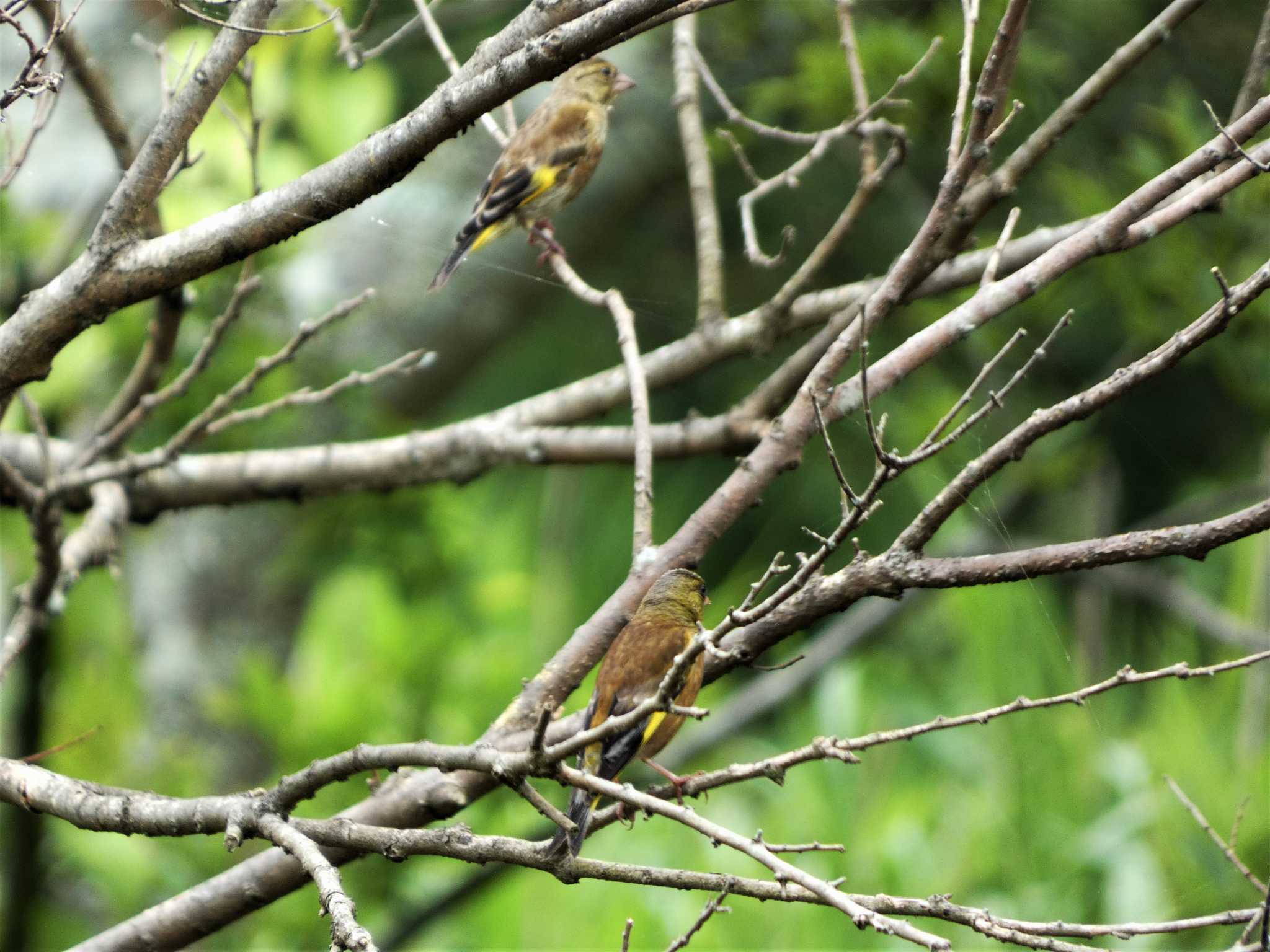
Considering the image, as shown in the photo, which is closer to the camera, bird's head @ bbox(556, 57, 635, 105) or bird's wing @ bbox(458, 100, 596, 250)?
bird's wing @ bbox(458, 100, 596, 250)

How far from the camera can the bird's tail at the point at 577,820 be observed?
4.69 ft

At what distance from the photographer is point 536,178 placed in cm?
345

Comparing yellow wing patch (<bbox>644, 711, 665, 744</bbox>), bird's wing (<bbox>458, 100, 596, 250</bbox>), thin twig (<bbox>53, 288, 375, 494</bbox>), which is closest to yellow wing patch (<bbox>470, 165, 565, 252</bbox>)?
bird's wing (<bbox>458, 100, 596, 250</bbox>)

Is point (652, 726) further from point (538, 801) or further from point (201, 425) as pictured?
point (201, 425)

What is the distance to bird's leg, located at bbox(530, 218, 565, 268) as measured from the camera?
319cm

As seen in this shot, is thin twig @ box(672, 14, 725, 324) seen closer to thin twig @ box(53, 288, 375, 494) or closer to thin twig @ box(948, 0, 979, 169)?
thin twig @ box(53, 288, 375, 494)

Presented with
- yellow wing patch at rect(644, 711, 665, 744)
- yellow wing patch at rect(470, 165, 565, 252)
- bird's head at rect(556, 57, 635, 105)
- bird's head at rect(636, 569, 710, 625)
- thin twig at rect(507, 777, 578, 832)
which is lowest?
thin twig at rect(507, 777, 578, 832)

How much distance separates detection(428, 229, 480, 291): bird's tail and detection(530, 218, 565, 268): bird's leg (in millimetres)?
172

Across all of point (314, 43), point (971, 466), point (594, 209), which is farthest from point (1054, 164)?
point (971, 466)

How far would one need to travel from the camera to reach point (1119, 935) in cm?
131

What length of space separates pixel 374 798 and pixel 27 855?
4.99 feet

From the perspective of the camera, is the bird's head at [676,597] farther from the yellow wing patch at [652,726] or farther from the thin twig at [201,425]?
the thin twig at [201,425]

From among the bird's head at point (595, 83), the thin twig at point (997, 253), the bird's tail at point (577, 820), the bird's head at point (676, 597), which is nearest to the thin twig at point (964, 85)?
the thin twig at point (997, 253)

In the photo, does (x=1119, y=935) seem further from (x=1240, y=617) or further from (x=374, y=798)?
(x=1240, y=617)
